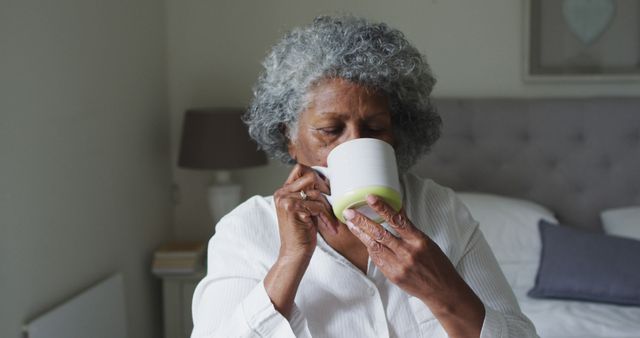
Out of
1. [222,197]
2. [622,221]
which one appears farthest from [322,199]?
[622,221]

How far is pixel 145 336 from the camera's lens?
2.91m

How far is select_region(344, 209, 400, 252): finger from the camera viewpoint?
1.00 m

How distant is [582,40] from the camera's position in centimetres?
296

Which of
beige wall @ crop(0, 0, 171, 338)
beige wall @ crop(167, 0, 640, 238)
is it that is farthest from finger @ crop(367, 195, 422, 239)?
beige wall @ crop(167, 0, 640, 238)

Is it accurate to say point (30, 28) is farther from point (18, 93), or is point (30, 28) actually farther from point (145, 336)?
point (145, 336)

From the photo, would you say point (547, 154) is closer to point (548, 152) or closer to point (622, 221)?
point (548, 152)

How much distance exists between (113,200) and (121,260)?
0.25m

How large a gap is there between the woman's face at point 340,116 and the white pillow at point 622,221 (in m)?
1.78

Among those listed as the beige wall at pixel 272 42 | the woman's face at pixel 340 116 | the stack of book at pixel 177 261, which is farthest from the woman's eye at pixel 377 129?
the beige wall at pixel 272 42

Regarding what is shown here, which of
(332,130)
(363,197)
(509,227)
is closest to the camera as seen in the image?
(363,197)

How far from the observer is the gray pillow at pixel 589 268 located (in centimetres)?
231

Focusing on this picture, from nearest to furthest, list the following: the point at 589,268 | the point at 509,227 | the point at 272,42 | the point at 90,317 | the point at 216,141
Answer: the point at 90,317
the point at 589,268
the point at 509,227
the point at 216,141
the point at 272,42

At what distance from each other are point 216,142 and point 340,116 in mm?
1675

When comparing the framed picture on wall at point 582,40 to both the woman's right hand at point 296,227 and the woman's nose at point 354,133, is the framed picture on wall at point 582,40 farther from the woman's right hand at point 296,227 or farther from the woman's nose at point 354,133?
the woman's right hand at point 296,227
